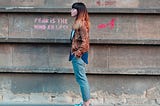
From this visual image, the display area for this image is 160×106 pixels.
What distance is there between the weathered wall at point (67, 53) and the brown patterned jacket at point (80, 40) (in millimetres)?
1054

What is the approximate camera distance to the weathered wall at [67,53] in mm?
8328

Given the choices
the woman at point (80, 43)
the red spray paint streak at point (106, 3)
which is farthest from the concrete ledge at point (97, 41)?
the woman at point (80, 43)

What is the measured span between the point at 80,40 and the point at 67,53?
1231 millimetres

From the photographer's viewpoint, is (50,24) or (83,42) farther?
(50,24)

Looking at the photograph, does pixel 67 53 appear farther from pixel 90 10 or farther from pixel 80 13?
pixel 80 13

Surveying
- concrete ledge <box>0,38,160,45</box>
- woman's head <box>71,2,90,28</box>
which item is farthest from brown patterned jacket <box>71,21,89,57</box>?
concrete ledge <box>0,38,160,45</box>

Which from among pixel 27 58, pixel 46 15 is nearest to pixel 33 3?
pixel 46 15

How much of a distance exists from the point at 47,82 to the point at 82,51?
67.2 inches

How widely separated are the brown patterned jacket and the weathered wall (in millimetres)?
1054

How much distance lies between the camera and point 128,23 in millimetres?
8344

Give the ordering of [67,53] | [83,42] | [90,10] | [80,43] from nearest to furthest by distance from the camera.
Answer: [83,42] < [80,43] < [90,10] < [67,53]

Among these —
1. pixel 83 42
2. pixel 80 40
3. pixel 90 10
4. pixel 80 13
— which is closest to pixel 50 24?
pixel 90 10

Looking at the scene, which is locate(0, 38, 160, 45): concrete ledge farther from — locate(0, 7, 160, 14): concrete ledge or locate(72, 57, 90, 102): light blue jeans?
locate(72, 57, 90, 102): light blue jeans

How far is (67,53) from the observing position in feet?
27.6
